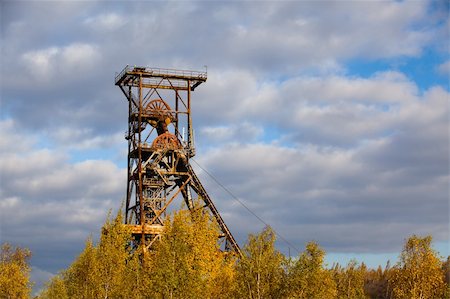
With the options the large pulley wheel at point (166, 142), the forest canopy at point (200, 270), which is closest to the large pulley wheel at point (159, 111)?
the large pulley wheel at point (166, 142)

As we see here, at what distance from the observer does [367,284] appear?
131250mm

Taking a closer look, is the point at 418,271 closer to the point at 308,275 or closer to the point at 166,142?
the point at 308,275

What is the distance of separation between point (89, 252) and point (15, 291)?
86.6 ft

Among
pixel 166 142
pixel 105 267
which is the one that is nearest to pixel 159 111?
pixel 166 142

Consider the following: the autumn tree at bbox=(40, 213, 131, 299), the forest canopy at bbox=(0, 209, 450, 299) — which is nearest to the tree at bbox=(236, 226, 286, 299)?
the forest canopy at bbox=(0, 209, 450, 299)

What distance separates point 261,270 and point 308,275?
558cm

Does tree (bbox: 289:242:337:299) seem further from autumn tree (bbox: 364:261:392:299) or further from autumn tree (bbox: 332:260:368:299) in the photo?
autumn tree (bbox: 364:261:392:299)

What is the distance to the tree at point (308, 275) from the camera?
5644 cm

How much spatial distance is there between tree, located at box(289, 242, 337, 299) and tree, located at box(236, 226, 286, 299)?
1010 mm

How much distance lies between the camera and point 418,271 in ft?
220

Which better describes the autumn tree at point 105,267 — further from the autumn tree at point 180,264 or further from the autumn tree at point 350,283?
the autumn tree at point 350,283

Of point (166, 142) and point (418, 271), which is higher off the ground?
point (166, 142)

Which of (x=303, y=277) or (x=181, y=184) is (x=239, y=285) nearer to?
(x=303, y=277)

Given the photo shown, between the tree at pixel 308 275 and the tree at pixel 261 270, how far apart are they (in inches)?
39.8
